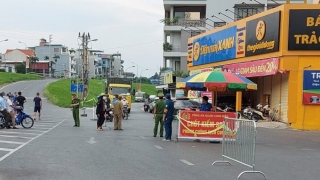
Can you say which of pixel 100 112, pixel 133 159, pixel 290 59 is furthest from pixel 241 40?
pixel 133 159

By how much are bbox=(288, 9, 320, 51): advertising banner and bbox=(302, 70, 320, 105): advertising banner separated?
4.90 feet

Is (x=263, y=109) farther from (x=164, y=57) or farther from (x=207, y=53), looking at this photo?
(x=164, y=57)

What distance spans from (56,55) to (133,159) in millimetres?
136305

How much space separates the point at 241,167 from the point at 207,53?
2912 cm

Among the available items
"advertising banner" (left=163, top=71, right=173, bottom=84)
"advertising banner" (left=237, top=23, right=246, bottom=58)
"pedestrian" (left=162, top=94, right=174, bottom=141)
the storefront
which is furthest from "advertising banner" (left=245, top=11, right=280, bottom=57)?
"advertising banner" (left=163, top=71, right=173, bottom=84)

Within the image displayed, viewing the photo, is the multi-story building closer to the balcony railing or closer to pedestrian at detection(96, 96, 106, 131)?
the balcony railing

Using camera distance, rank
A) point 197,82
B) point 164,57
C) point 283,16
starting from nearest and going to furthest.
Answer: point 197,82
point 283,16
point 164,57

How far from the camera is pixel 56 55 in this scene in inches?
5679

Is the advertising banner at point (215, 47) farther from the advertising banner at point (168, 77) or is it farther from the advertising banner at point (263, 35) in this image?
the advertising banner at point (168, 77)

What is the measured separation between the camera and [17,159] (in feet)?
39.0

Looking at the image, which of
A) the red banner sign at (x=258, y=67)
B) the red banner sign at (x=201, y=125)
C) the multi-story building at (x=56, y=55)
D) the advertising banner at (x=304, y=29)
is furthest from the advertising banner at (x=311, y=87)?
the multi-story building at (x=56, y=55)

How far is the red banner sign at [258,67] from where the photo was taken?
27.5 metres

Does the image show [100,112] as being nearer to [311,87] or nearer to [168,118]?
[168,118]

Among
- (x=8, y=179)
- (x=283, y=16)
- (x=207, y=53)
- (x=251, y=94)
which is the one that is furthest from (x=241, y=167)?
(x=207, y=53)
